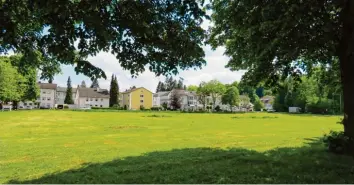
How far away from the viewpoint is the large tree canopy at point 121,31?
5.14 metres

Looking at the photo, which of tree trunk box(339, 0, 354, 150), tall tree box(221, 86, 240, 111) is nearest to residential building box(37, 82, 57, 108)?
tall tree box(221, 86, 240, 111)

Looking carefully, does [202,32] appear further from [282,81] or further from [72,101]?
[72,101]

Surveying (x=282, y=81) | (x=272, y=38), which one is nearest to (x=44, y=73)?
(x=272, y=38)

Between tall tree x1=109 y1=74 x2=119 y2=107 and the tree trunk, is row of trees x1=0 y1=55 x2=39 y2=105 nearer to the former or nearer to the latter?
tall tree x1=109 y1=74 x2=119 y2=107

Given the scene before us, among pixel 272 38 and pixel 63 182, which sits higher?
pixel 272 38

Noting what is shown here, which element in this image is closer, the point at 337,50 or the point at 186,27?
the point at 186,27

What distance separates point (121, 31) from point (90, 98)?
380 ft

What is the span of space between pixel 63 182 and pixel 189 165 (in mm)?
3621

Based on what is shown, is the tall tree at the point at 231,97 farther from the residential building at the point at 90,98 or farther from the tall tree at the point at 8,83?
the tall tree at the point at 8,83

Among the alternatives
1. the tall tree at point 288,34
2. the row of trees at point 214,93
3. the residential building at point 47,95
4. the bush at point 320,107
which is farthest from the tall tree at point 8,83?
the bush at point 320,107

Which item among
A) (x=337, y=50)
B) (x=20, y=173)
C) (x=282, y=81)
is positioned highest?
(x=337, y=50)

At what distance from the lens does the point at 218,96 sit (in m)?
92.0

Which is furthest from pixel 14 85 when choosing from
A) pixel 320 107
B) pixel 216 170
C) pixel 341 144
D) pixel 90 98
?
pixel 320 107

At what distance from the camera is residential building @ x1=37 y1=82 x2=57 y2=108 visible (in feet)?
363
